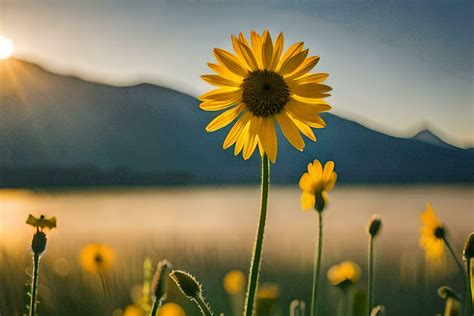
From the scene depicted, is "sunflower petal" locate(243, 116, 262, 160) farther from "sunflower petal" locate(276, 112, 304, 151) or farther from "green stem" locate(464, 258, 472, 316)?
"green stem" locate(464, 258, 472, 316)

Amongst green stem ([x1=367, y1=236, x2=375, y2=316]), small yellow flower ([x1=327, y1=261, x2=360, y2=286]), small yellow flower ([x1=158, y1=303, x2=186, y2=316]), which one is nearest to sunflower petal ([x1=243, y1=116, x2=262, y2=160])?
green stem ([x1=367, y1=236, x2=375, y2=316])

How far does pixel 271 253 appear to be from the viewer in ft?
21.1

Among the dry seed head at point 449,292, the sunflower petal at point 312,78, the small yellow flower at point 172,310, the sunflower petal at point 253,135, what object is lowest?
the small yellow flower at point 172,310

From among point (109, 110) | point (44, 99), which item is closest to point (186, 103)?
point (109, 110)

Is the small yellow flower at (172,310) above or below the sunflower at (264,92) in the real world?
below

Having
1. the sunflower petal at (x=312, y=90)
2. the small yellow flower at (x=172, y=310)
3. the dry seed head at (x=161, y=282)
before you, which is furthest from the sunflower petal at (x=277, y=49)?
the small yellow flower at (x=172, y=310)

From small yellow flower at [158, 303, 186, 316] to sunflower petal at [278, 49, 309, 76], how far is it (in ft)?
5.02

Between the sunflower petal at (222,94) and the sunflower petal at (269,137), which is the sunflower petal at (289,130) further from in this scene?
the sunflower petal at (222,94)

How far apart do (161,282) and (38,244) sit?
0.41 metres

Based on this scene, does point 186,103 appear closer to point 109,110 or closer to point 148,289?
point 109,110

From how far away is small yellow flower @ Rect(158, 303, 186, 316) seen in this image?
331 cm

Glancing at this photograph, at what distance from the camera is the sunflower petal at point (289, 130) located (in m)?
2.17

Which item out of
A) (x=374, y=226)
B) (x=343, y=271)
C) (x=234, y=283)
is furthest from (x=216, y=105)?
(x=234, y=283)

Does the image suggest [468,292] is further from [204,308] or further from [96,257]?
[96,257]
